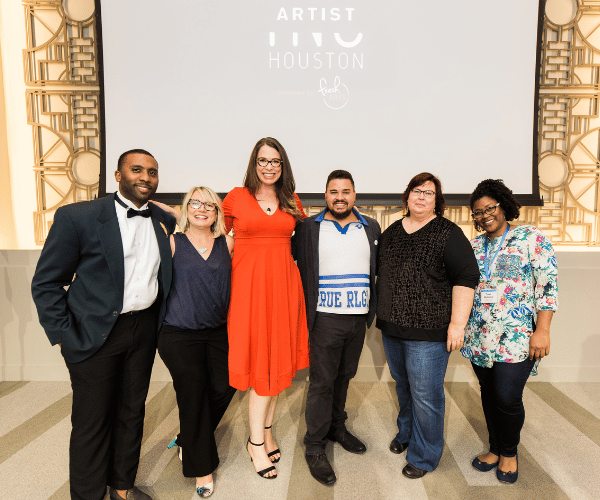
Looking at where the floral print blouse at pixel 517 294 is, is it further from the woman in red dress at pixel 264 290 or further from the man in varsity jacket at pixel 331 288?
the woman in red dress at pixel 264 290

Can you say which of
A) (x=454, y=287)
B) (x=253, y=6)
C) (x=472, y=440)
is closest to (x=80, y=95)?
(x=253, y=6)

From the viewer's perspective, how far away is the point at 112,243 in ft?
4.92

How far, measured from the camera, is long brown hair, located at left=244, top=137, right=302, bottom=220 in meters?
1.88

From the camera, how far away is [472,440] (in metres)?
2.27

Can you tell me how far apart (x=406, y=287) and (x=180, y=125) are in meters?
2.56

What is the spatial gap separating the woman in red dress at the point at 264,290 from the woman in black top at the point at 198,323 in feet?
0.31

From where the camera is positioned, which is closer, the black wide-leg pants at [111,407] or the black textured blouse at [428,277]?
the black wide-leg pants at [111,407]

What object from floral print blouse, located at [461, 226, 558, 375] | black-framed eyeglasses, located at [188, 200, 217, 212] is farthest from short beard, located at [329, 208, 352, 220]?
floral print blouse, located at [461, 226, 558, 375]

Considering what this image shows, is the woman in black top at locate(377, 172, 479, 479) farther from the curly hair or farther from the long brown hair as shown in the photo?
the long brown hair

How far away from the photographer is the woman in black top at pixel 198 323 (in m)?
1.71

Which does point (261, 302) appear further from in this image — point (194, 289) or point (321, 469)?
point (321, 469)

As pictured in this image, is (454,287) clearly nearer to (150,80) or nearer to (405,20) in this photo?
(405,20)

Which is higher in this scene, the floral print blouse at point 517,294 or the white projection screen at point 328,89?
the white projection screen at point 328,89

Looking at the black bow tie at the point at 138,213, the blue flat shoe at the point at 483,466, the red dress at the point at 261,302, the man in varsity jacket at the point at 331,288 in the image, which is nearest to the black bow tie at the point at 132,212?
the black bow tie at the point at 138,213
